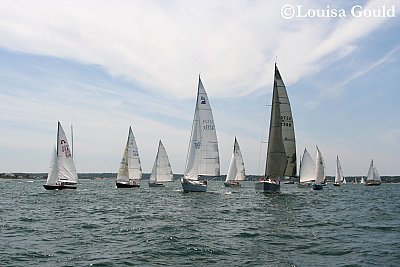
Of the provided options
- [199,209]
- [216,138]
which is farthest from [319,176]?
[199,209]

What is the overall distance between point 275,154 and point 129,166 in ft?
98.4

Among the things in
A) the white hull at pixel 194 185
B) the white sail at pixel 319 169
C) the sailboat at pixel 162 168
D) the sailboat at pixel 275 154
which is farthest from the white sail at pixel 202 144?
the white sail at pixel 319 169

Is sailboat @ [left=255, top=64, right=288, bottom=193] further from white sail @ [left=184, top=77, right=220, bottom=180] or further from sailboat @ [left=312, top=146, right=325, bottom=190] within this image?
sailboat @ [left=312, top=146, right=325, bottom=190]

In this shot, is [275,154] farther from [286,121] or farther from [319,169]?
[319,169]

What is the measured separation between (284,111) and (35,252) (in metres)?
34.7

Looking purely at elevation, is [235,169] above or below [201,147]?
below

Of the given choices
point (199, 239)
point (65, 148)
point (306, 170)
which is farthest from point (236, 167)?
point (199, 239)

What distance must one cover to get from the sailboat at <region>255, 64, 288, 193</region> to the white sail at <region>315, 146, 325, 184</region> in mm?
35383

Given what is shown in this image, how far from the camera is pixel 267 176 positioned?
45688 millimetres

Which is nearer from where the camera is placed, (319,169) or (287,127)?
(287,127)

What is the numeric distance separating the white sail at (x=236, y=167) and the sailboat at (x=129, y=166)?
18313mm

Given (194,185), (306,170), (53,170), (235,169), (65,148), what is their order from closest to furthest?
(194,185) < (53,170) < (65,148) < (306,170) < (235,169)

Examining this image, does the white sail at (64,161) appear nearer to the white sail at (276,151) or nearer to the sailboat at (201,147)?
the sailboat at (201,147)

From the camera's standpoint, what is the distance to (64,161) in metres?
53.8
